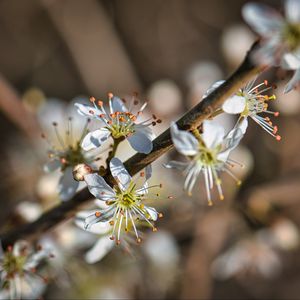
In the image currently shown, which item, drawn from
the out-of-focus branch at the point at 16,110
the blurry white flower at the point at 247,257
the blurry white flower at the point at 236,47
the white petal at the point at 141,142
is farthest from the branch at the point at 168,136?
the blurry white flower at the point at 236,47

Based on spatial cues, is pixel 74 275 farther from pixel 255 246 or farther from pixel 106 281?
pixel 255 246

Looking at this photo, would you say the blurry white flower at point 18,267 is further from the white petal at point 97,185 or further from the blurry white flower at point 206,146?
the blurry white flower at point 206,146

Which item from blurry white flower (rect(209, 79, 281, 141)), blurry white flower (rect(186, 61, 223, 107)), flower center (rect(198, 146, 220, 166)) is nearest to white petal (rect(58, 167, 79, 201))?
flower center (rect(198, 146, 220, 166))

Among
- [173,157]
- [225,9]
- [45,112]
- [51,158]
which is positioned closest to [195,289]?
[173,157]

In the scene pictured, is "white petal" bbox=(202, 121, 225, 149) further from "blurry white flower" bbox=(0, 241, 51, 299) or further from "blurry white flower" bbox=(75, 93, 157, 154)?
"blurry white flower" bbox=(0, 241, 51, 299)

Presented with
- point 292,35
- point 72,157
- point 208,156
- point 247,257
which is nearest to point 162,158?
point 247,257

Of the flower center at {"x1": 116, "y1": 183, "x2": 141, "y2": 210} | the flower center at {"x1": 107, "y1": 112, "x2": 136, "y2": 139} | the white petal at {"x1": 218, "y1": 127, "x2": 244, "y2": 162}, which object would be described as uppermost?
the flower center at {"x1": 107, "y1": 112, "x2": 136, "y2": 139}
